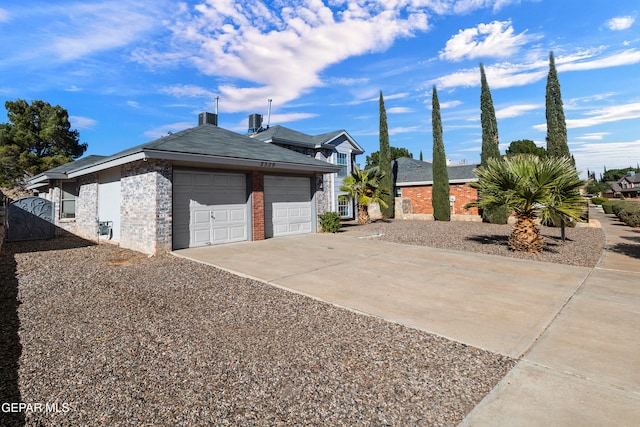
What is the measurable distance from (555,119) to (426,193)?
9.01 m

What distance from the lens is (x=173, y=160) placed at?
922 cm

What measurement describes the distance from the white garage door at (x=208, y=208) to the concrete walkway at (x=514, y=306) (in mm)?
730

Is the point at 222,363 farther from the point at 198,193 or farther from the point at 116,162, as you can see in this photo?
the point at 116,162

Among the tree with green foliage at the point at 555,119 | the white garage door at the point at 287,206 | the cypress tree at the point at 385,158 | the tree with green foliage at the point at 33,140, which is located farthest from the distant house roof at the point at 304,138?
the tree with green foliage at the point at 33,140

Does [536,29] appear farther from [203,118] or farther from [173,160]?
[203,118]

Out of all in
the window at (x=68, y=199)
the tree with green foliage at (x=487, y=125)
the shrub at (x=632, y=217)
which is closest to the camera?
the window at (x=68, y=199)

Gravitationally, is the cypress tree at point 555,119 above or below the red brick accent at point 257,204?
above

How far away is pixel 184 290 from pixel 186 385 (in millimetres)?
3226

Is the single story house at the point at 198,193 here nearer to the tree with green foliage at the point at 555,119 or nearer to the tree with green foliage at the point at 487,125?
the tree with green foliage at the point at 487,125

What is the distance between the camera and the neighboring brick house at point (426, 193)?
71.6 feet

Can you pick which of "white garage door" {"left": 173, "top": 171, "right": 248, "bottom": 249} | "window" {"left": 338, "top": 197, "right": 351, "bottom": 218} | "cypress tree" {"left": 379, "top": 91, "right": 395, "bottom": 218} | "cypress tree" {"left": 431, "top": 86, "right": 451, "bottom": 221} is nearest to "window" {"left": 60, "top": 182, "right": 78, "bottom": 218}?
"white garage door" {"left": 173, "top": 171, "right": 248, "bottom": 249}

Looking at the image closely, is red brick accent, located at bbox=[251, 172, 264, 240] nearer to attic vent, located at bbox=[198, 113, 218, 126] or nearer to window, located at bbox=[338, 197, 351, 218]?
attic vent, located at bbox=[198, 113, 218, 126]

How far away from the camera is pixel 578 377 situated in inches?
111

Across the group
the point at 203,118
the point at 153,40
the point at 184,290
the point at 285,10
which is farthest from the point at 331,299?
the point at 203,118
